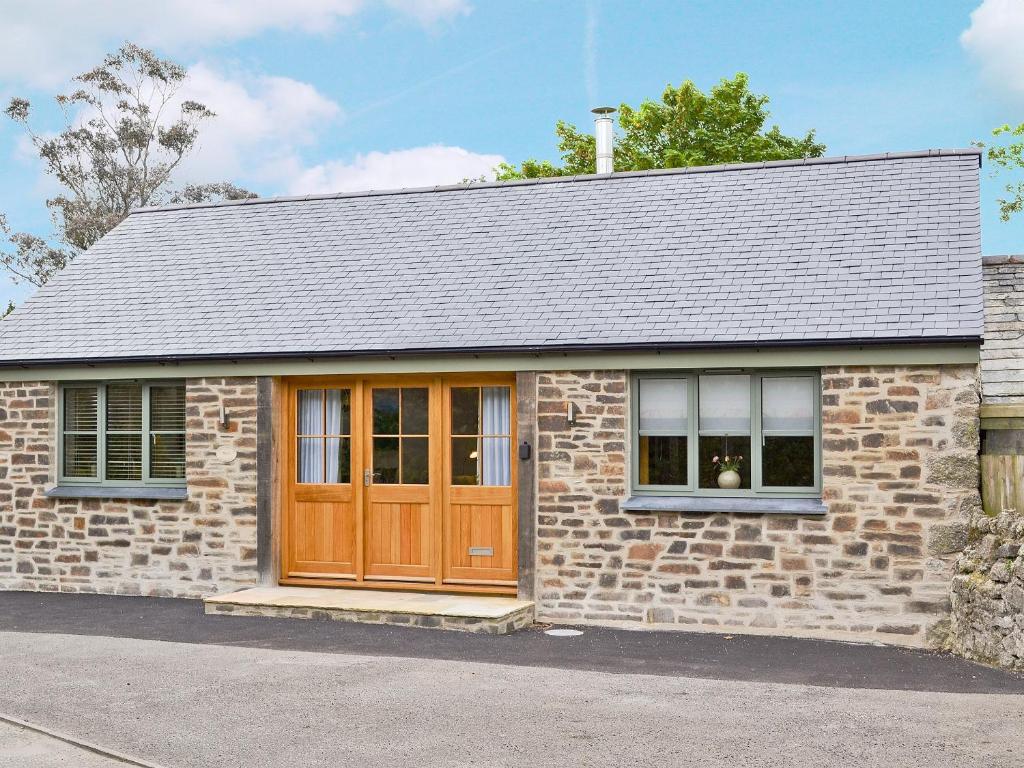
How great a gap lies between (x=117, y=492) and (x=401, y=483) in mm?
3409

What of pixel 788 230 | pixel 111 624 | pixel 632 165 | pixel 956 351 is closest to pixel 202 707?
pixel 111 624

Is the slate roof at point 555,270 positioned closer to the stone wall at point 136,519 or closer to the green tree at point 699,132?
the stone wall at point 136,519

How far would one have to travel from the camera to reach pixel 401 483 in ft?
40.6

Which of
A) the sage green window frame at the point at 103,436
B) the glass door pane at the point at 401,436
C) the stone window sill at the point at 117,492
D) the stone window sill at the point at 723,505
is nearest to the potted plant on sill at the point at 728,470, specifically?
the stone window sill at the point at 723,505

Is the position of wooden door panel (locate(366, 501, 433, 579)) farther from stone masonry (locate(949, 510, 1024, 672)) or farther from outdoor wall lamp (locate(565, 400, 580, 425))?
stone masonry (locate(949, 510, 1024, 672))

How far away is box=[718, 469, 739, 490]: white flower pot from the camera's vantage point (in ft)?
36.3

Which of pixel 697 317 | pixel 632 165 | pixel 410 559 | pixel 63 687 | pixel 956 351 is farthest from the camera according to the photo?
pixel 632 165

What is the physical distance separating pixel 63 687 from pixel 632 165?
79.8 feet

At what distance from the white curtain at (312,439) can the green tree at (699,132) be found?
62.5ft

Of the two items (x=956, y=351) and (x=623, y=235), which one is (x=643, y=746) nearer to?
(x=956, y=351)

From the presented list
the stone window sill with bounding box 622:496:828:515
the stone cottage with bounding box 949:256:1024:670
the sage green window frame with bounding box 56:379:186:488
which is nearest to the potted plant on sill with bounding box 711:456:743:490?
the stone window sill with bounding box 622:496:828:515

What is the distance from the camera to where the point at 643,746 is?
6.82 metres

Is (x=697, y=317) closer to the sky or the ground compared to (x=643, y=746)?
closer to the sky

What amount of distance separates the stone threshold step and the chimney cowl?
7369 mm
